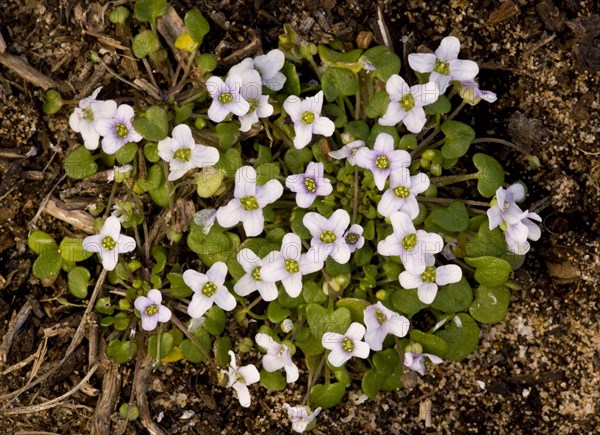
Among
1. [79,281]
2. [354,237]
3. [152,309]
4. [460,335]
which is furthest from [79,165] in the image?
[460,335]

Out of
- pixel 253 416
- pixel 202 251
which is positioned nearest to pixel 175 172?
pixel 202 251

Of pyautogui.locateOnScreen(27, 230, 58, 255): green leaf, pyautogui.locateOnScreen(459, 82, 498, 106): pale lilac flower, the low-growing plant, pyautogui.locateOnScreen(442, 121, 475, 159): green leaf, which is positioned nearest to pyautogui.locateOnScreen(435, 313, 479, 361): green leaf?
the low-growing plant

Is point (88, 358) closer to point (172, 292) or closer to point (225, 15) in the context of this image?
point (172, 292)

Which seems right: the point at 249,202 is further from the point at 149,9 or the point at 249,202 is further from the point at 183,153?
the point at 149,9

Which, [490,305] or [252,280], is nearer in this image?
[252,280]

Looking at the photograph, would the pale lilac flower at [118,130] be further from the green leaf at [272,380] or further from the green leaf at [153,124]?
the green leaf at [272,380]

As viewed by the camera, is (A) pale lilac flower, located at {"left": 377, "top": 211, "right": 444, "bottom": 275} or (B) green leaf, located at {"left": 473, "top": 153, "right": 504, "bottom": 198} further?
(B) green leaf, located at {"left": 473, "top": 153, "right": 504, "bottom": 198}

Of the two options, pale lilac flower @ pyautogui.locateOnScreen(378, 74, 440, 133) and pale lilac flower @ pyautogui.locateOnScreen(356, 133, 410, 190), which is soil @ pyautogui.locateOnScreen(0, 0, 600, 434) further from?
pale lilac flower @ pyautogui.locateOnScreen(356, 133, 410, 190)

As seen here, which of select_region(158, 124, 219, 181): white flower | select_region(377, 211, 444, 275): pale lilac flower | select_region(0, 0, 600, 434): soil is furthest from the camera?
select_region(0, 0, 600, 434): soil
